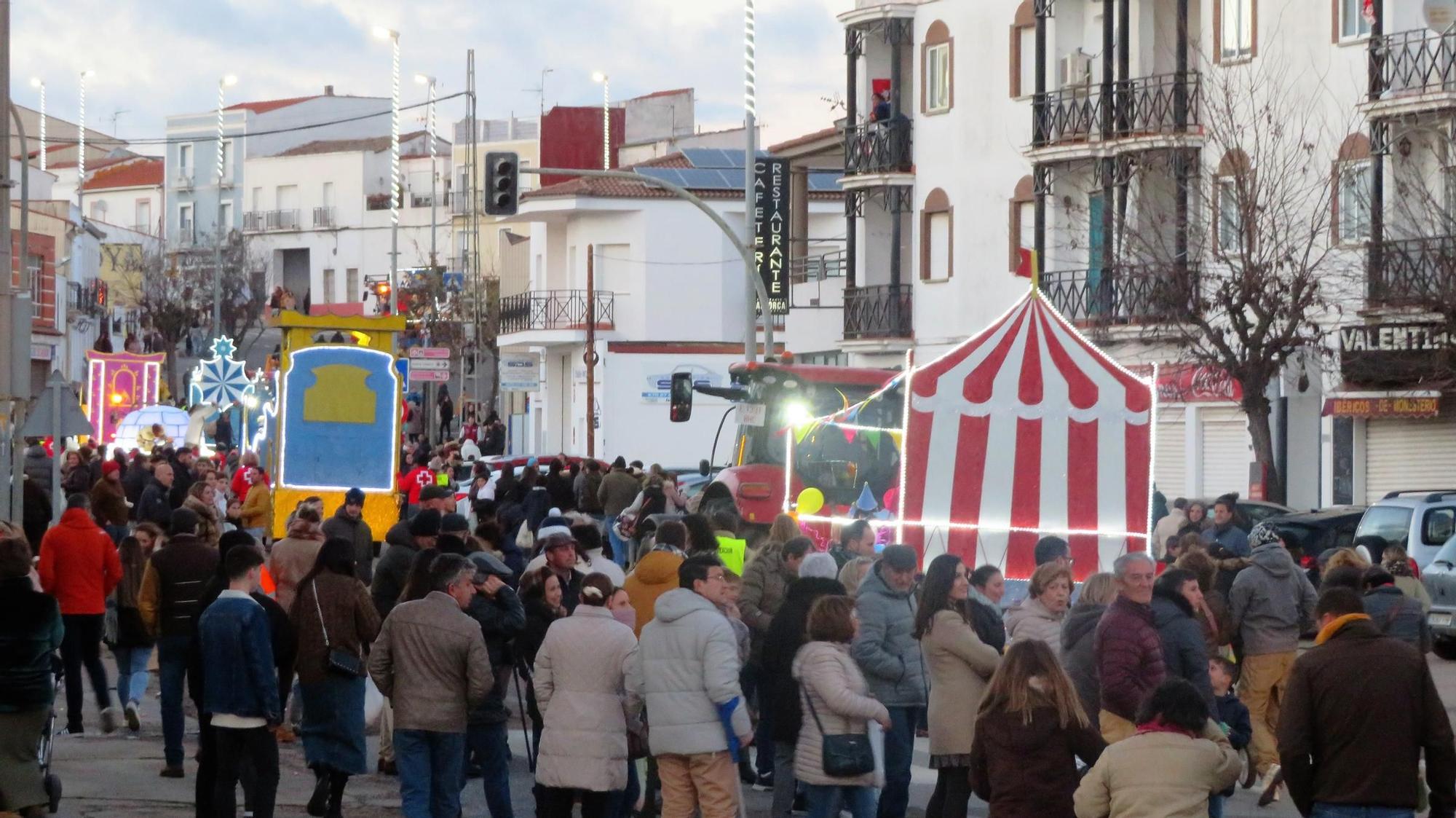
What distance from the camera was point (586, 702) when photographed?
10461 millimetres

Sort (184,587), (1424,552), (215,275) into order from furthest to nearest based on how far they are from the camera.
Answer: (215,275)
(1424,552)
(184,587)

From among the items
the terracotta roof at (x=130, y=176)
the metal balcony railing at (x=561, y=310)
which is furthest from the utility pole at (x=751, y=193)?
the terracotta roof at (x=130, y=176)

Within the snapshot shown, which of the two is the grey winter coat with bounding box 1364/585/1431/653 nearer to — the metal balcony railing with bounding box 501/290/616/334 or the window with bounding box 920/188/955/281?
the window with bounding box 920/188/955/281

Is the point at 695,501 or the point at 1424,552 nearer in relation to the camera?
the point at 1424,552

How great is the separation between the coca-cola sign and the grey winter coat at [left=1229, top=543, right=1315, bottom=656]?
58.7 ft

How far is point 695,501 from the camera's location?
84.2ft

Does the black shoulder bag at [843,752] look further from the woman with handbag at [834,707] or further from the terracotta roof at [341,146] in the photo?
the terracotta roof at [341,146]

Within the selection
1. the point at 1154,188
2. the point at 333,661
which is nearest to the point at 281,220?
the point at 1154,188

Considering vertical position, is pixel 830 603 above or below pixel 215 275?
below

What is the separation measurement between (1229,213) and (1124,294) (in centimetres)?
236

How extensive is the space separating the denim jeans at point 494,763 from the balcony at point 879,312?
30.3 metres

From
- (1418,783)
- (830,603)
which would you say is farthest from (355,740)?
(1418,783)

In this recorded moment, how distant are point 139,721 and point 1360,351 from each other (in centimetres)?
1931

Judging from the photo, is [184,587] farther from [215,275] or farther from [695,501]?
[215,275]
